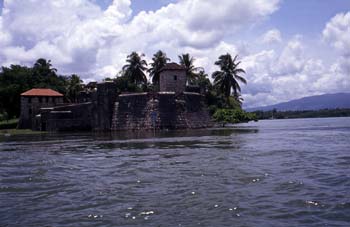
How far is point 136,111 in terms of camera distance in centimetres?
4700

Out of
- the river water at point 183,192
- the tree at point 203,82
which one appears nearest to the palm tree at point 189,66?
the tree at point 203,82

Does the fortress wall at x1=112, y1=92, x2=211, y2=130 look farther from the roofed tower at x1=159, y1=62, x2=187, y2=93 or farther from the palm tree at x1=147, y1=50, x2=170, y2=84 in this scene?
the palm tree at x1=147, y1=50, x2=170, y2=84

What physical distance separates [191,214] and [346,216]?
2.65 meters

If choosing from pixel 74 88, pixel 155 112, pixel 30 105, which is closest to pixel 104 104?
pixel 155 112

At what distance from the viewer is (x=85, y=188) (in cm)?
1099

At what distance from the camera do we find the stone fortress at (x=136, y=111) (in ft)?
152

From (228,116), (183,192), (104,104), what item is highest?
(104,104)

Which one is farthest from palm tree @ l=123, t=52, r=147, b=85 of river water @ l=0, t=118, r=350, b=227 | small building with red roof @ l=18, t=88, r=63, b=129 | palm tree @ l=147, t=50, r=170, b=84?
river water @ l=0, t=118, r=350, b=227

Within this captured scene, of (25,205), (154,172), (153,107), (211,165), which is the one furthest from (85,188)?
(153,107)

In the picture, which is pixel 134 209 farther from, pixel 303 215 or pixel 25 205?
pixel 303 215

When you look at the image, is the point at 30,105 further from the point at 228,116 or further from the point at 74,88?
the point at 228,116

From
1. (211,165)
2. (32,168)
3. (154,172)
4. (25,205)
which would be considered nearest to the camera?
(25,205)

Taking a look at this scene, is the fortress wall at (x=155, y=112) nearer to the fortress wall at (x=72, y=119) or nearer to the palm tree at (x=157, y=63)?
the fortress wall at (x=72, y=119)

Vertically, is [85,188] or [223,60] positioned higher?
[223,60]
